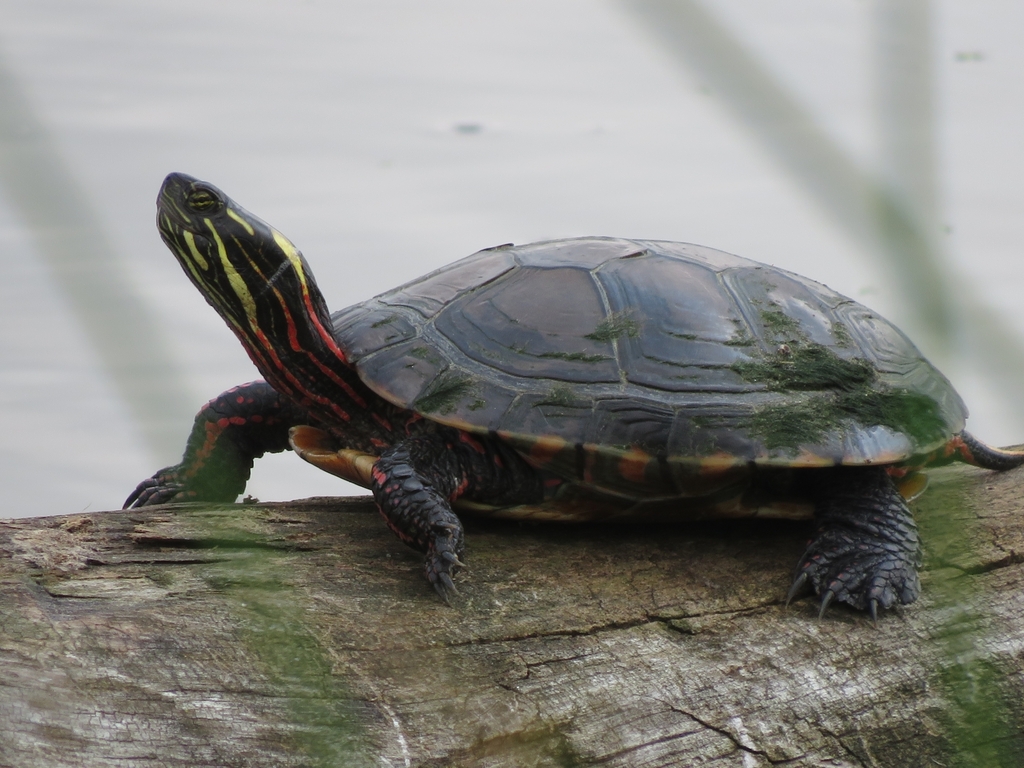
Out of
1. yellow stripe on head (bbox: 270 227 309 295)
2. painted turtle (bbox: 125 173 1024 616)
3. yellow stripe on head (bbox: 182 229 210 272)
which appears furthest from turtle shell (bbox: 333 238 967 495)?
yellow stripe on head (bbox: 182 229 210 272)

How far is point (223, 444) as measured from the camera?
122 inches

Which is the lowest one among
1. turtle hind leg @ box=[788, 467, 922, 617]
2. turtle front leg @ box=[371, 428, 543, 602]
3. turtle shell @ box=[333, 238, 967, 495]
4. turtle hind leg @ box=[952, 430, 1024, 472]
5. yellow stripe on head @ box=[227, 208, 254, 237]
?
turtle hind leg @ box=[952, 430, 1024, 472]

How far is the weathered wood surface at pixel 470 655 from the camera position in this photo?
1.75 m

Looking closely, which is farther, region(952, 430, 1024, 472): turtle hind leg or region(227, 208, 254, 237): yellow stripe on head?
region(952, 430, 1024, 472): turtle hind leg

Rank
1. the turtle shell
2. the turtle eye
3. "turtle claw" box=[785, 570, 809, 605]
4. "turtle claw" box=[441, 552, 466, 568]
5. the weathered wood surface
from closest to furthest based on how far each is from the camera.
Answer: the weathered wood surface < "turtle claw" box=[441, 552, 466, 568] < "turtle claw" box=[785, 570, 809, 605] < the turtle shell < the turtle eye

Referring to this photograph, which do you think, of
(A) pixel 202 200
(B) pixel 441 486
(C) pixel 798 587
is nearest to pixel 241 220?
(A) pixel 202 200

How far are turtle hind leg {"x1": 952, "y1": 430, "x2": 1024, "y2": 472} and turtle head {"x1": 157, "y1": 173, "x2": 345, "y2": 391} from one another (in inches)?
76.5

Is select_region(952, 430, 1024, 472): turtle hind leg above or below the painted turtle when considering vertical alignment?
below

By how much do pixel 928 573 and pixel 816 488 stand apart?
345 mm

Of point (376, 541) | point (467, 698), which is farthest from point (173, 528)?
point (467, 698)

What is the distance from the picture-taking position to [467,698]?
1.91m

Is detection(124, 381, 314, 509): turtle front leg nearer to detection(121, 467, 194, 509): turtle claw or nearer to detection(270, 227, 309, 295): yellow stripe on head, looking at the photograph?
detection(121, 467, 194, 509): turtle claw

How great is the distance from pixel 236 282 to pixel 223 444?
650 millimetres

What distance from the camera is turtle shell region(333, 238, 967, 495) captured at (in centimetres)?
245
